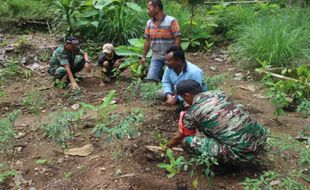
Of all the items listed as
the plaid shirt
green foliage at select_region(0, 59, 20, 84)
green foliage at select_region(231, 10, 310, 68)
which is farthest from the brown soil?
the plaid shirt

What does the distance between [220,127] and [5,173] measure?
2.13 meters

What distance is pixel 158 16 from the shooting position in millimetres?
6086

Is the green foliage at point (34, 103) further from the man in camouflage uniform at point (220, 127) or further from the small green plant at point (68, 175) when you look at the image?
the man in camouflage uniform at point (220, 127)

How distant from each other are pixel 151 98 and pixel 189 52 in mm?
3780

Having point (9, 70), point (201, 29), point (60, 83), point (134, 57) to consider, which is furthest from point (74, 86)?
point (201, 29)

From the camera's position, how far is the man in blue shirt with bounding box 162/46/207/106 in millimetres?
4938

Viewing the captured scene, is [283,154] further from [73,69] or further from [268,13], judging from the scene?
[268,13]

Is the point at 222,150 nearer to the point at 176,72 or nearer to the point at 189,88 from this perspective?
the point at 189,88

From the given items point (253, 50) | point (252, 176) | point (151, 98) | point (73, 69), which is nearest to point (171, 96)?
point (151, 98)

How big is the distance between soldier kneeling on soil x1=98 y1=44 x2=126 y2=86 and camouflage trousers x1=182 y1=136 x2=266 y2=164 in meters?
3.14

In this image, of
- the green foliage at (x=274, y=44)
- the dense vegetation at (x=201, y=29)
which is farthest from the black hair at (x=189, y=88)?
the green foliage at (x=274, y=44)

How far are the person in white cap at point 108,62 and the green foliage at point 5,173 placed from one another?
2.79 m

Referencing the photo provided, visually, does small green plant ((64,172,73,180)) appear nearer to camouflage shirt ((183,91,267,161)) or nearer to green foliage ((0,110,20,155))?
green foliage ((0,110,20,155))

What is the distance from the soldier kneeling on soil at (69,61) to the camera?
644cm
